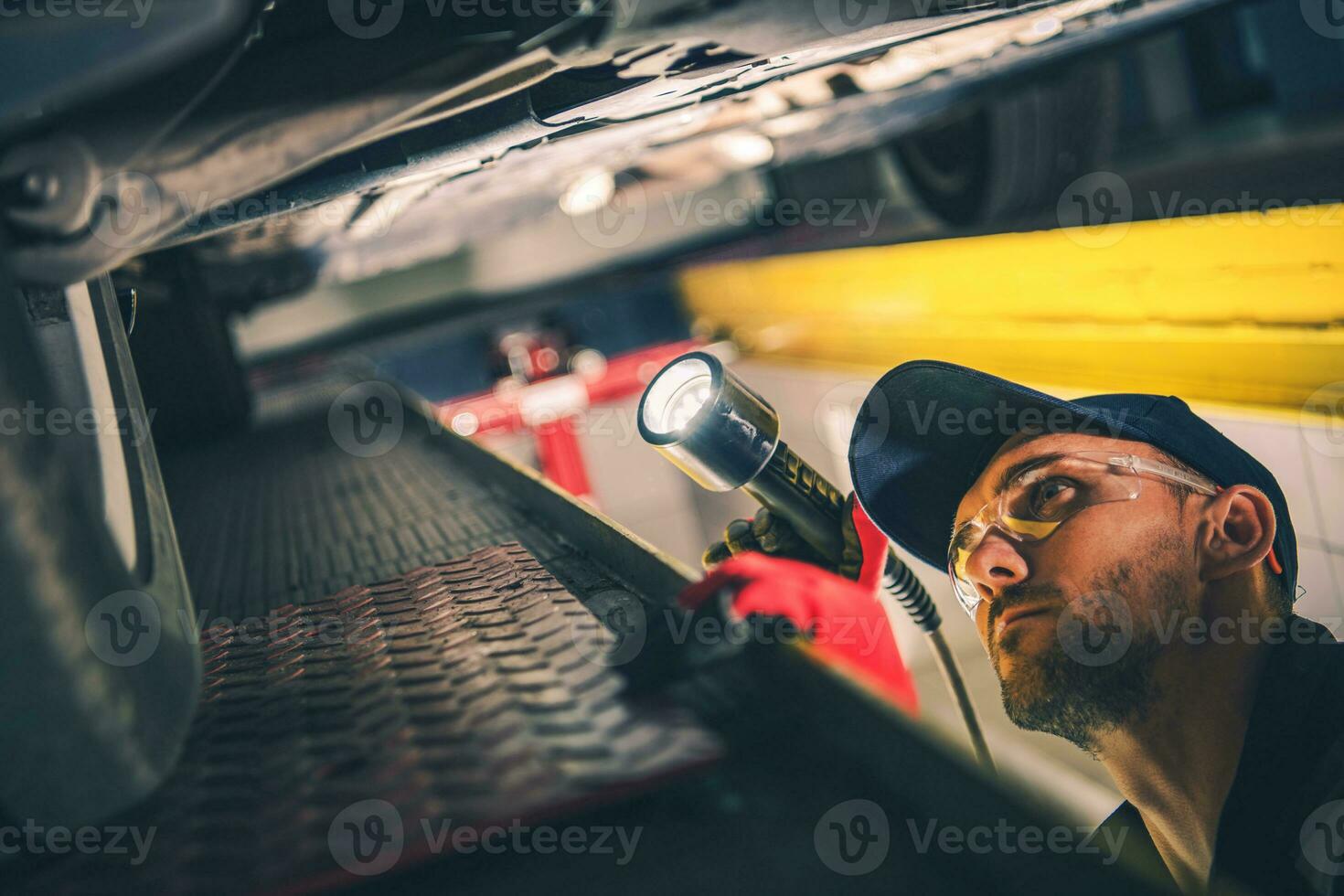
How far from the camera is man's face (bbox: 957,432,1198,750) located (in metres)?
0.85

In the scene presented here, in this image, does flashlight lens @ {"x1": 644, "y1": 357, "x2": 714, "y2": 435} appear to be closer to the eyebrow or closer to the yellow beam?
the eyebrow

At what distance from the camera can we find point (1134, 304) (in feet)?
5.57

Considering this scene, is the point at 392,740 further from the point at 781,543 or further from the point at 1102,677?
the point at 1102,677

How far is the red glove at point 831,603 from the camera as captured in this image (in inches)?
27.0

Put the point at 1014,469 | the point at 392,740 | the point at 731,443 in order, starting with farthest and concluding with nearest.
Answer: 1. the point at 1014,469
2. the point at 731,443
3. the point at 392,740

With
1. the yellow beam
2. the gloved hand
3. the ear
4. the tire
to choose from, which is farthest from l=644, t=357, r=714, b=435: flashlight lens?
the tire

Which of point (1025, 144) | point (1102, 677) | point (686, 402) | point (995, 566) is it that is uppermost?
point (1025, 144)

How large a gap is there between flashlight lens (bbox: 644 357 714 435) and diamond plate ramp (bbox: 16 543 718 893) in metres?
0.19

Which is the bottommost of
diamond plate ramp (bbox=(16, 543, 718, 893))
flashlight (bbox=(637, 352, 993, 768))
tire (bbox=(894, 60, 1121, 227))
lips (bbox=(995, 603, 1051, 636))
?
lips (bbox=(995, 603, 1051, 636))

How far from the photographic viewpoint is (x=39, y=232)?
61 centimetres

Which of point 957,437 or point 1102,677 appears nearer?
point 1102,677

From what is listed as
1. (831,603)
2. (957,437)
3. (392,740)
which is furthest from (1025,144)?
(392,740)

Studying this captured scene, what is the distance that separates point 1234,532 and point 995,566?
237mm

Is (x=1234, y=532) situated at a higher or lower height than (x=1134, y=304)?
lower
